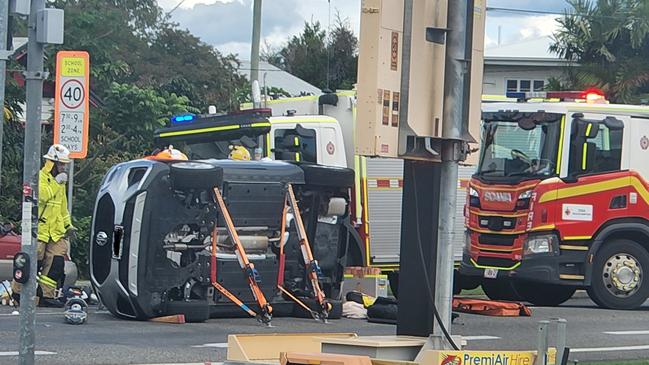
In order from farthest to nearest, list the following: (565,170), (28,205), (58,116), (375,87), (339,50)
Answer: (339,50), (565,170), (58,116), (28,205), (375,87)

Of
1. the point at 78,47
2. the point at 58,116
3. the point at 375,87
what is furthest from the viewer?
the point at 78,47

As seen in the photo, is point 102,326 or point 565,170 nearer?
point 102,326

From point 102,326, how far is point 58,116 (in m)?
3.63

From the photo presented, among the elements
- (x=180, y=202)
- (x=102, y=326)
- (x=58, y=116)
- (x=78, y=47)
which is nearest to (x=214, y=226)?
(x=180, y=202)

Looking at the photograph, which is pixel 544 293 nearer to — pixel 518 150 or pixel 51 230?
pixel 518 150

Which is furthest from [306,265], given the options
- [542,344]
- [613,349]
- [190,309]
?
[542,344]

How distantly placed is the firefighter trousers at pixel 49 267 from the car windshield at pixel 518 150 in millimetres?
5836

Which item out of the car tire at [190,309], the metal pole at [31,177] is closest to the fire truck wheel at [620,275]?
the car tire at [190,309]

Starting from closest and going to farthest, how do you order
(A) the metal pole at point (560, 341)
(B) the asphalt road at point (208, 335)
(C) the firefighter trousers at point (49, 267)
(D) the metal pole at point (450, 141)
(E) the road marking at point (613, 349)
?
(A) the metal pole at point (560, 341)
(D) the metal pole at point (450, 141)
(B) the asphalt road at point (208, 335)
(E) the road marking at point (613, 349)
(C) the firefighter trousers at point (49, 267)

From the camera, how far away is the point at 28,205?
876 centimetres

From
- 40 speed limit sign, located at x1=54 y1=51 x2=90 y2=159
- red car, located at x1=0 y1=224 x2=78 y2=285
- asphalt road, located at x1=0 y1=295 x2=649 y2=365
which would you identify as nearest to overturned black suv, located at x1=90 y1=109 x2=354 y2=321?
asphalt road, located at x1=0 y1=295 x2=649 y2=365

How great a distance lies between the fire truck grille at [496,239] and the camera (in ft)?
54.0

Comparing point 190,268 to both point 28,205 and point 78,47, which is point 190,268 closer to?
point 28,205

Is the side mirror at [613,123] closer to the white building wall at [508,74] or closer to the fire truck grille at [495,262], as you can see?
the fire truck grille at [495,262]
